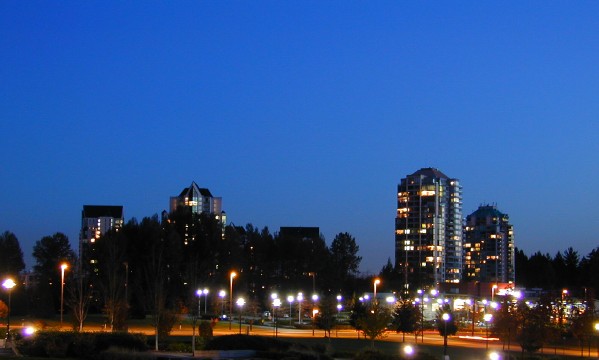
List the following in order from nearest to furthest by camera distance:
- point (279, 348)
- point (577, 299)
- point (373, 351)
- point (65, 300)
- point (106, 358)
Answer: point (106, 358) < point (373, 351) < point (279, 348) < point (577, 299) < point (65, 300)

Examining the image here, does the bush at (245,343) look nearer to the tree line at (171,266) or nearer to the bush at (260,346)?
the bush at (260,346)

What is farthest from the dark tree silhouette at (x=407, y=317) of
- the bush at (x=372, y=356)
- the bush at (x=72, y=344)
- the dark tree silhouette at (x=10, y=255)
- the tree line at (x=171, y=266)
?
the dark tree silhouette at (x=10, y=255)

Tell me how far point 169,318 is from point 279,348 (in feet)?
26.2

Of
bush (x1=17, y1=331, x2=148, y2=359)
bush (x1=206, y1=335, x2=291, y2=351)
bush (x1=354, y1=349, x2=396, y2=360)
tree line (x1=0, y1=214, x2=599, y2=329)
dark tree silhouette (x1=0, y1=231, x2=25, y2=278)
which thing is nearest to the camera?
bush (x1=354, y1=349, x2=396, y2=360)

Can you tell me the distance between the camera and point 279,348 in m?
50.5

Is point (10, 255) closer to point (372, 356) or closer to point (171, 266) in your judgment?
point (171, 266)

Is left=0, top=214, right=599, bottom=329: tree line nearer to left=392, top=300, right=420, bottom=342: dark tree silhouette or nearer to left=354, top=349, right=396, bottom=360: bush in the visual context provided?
left=392, top=300, right=420, bottom=342: dark tree silhouette

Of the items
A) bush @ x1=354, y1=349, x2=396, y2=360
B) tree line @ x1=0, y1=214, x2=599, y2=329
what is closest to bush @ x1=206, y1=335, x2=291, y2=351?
bush @ x1=354, y1=349, x2=396, y2=360

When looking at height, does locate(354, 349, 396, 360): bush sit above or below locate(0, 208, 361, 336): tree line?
below

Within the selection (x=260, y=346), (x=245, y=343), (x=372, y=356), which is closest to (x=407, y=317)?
(x=260, y=346)

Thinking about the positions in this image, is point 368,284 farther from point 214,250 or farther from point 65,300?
point 65,300

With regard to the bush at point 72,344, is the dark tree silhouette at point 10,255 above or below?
above

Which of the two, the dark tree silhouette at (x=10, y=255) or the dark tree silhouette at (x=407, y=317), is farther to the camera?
the dark tree silhouette at (x=10, y=255)

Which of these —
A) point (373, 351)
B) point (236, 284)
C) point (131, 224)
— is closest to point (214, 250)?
point (236, 284)
